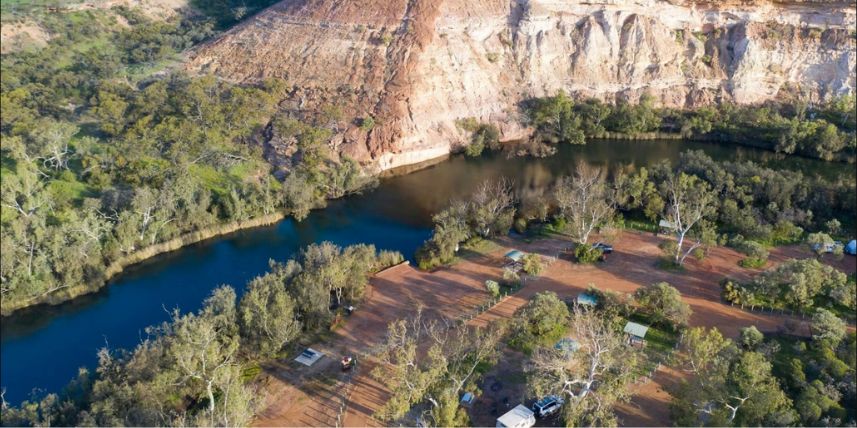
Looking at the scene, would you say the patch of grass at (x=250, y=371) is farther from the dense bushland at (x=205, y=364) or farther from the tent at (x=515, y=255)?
the tent at (x=515, y=255)

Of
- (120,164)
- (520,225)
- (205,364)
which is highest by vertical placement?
(120,164)

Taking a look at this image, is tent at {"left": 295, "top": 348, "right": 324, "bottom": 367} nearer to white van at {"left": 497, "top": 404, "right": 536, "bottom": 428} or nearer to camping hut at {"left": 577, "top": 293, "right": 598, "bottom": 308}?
white van at {"left": 497, "top": 404, "right": 536, "bottom": 428}

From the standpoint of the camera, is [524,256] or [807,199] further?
[807,199]

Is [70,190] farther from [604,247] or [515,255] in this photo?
[604,247]

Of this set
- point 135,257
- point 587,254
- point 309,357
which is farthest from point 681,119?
point 135,257

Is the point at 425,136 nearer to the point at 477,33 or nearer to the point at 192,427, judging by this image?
the point at 477,33

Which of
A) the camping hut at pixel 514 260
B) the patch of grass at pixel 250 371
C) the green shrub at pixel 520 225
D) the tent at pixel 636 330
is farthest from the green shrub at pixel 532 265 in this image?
the patch of grass at pixel 250 371

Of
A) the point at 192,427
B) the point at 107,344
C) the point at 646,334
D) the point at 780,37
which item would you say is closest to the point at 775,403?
the point at 646,334
